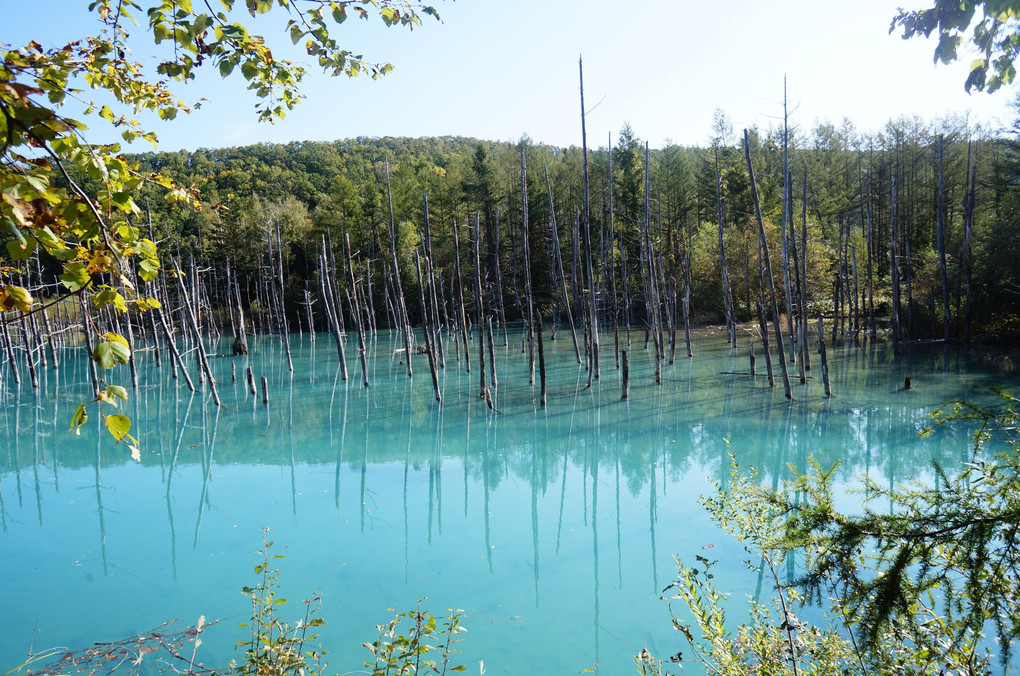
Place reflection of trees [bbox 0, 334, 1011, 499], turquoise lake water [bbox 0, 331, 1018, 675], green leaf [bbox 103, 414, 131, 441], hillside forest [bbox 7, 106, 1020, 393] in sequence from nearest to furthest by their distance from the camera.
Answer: green leaf [bbox 103, 414, 131, 441] < turquoise lake water [bbox 0, 331, 1018, 675] < reflection of trees [bbox 0, 334, 1011, 499] < hillside forest [bbox 7, 106, 1020, 393]

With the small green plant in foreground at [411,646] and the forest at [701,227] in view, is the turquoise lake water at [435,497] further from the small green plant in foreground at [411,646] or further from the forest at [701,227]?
the forest at [701,227]

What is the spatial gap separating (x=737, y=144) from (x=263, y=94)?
4198 cm

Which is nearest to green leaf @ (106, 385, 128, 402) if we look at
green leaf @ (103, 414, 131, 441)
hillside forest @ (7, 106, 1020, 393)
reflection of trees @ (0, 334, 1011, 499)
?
green leaf @ (103, 414, 131, 441)

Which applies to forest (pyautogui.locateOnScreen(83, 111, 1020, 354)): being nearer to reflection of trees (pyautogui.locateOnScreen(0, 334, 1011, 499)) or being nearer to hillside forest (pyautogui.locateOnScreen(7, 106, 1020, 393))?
hillside forest (pyautogui.locateOnScreen(7, 106, 1020, 393))

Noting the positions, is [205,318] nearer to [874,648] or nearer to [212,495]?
[212,495]

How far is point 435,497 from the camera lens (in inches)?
343

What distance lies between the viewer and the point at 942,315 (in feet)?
69.8

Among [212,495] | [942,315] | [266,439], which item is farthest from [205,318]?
[942,315]

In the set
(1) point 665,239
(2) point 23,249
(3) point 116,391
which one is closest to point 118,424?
(3) point 116,391

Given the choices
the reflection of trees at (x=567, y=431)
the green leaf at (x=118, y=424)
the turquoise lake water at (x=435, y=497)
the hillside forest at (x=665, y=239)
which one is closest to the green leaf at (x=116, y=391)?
the green leaf at (x=118, y=424)

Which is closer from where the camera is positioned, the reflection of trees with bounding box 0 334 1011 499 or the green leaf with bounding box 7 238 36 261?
the green leaf with bounding box 7 238 36 261

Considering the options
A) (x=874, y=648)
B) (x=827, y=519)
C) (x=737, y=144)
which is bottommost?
(x=874, y=648)

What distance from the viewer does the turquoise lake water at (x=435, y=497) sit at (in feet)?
17.9

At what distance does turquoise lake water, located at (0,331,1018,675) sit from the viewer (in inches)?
215
